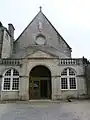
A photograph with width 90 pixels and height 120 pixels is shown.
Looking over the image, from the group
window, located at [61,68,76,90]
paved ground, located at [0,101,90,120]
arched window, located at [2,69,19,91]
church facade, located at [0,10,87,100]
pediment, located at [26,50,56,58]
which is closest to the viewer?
paved ground, located at [0,101,90,120]

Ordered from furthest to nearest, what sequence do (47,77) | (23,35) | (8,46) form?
1. (23,35)
2. (8,46)
3. (47,77)

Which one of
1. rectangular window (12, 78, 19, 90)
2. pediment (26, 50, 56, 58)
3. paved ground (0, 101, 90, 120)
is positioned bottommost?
paved ground (0, 101, 90, 120)

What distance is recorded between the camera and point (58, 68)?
625 inches

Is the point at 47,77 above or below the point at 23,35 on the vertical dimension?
below

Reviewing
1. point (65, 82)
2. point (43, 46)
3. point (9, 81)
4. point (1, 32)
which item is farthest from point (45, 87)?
point (1, 32)

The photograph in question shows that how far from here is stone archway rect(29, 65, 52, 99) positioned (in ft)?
52.4

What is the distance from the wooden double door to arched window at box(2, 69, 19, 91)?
A: 1.58 meters

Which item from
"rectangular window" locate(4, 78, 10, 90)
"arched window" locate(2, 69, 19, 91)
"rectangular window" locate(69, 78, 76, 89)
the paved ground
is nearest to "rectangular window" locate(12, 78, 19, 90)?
"arched window" locate(2, 69, 19, 91)

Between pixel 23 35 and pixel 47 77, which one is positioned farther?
pixel 23 35

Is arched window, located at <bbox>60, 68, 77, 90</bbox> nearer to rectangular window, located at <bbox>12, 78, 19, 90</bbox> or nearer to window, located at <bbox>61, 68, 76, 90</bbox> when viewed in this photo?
window, located at <bbox>61, 68, 76, 90</bbox>

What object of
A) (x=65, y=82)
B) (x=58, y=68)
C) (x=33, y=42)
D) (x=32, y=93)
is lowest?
(x=32, y=93)

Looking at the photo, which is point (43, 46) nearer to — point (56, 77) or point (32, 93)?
point (56, 77)

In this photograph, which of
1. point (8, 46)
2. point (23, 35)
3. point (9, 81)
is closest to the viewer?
point (9, 81)

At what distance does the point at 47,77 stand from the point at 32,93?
94.5 inches
